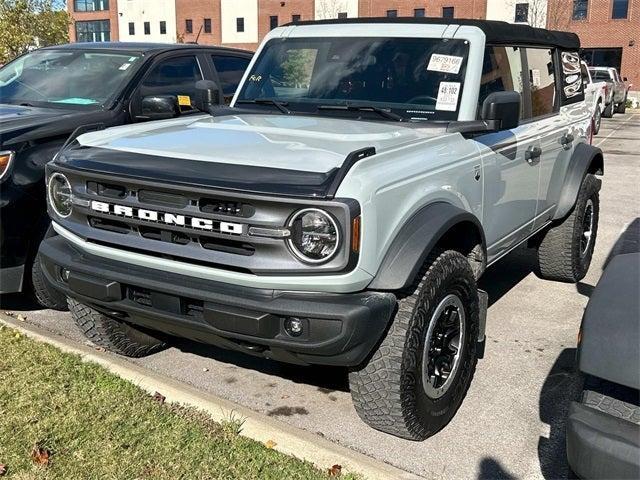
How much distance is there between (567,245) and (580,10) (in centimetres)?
4255

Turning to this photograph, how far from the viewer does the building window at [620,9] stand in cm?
4059

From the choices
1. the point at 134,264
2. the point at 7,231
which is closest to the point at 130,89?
the point at 7,231

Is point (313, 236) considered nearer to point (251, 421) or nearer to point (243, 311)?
point (243, 311)

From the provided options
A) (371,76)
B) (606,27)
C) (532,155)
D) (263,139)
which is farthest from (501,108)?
(606,27)

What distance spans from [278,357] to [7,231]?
232 centimetres

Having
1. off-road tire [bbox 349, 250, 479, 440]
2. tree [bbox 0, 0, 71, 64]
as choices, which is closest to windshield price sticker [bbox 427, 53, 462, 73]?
off-road tire [bbox 349, 250, 479, 440]

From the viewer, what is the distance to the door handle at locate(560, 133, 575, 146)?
5.00 meters

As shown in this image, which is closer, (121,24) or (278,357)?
(278,357)

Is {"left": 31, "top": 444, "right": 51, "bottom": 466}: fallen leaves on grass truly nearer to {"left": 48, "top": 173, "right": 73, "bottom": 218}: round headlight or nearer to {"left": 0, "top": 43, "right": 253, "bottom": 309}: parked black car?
{"left": 0, "top": 43, "right": 253, "bottom": 309}: parked black car

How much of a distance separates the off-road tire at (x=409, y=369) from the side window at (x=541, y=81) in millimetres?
1967

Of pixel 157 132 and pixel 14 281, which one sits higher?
pixel 157 132

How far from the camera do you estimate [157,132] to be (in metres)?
3.54

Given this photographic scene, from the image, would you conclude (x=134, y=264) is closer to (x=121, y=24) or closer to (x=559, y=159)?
(x=559, y=159)

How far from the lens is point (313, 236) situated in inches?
102
